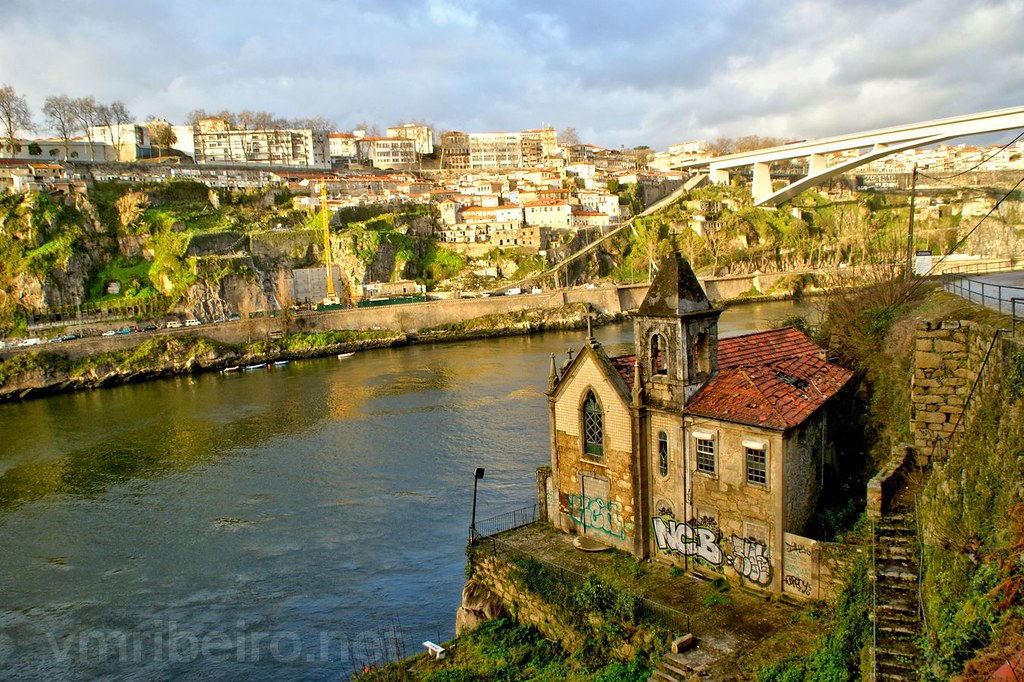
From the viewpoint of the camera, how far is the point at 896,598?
881cm

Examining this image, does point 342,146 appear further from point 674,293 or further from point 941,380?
point 941,380

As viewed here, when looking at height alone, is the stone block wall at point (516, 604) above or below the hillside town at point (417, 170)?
below

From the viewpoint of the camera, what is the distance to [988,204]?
53.1 ft

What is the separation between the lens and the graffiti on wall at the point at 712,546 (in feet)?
38.4

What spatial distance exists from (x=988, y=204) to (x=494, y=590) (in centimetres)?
1362

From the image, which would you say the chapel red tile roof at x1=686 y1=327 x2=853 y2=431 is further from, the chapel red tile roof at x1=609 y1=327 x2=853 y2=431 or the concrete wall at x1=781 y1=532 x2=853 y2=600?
the concrete wall at x1=781 y1=532 x2=853 y2=600

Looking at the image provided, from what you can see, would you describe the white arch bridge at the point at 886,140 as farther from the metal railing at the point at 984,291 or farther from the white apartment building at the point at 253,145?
the white apartment building at the point at 253,145

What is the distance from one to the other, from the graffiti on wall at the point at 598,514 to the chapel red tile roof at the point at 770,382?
2628mm

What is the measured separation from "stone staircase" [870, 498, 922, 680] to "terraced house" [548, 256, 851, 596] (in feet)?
4.65

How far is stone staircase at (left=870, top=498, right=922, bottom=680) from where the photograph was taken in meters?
7.96

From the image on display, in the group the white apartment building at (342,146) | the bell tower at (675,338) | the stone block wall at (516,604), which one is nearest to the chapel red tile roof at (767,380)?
the bell tower at (675,338)

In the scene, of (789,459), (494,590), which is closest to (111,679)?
(494,590)

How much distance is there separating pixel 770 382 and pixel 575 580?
483 centimetres

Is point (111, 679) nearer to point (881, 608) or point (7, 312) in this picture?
point (881, 608)
